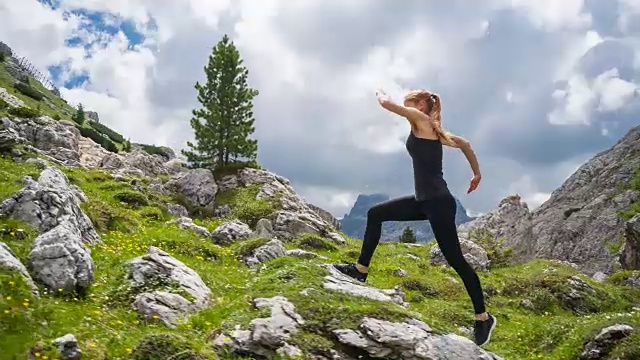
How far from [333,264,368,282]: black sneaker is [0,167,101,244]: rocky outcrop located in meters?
7.08

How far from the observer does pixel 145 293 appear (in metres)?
10.5

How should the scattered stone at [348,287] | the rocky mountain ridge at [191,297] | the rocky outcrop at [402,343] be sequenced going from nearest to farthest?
1. the rocky mountain ridge at [191,297]
2. the rocky outcrop at [402,343]
3. the scattered stone at [348,287]

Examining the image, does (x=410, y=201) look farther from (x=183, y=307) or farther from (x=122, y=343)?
(x=122, y=343)

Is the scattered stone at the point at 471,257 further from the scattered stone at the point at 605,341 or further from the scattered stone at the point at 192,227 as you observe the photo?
the scattered stone at the point at 605,341

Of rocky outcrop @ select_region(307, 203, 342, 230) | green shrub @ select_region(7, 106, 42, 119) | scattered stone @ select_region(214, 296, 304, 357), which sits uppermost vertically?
green shrub @ select_region(7, 106, 42, 119)

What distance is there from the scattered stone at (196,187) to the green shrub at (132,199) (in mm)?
9807

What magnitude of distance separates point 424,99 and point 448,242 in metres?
2.72

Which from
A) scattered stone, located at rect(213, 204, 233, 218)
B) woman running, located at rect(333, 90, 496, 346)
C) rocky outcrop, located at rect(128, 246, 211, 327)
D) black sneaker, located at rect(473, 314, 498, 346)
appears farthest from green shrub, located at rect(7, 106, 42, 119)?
black sneaker, located at rect(473, 314, 498, 346)

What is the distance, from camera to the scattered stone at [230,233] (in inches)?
1028

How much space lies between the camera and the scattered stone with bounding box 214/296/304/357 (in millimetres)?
8656

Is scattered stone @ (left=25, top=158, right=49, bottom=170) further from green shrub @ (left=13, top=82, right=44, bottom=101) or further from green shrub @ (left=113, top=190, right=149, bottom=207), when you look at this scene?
green shrub @ (left=13, top=82, right=44, bottom=101)

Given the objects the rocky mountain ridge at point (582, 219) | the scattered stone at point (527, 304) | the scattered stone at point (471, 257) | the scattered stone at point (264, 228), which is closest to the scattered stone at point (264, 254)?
the scattered stone at point (264, 228)

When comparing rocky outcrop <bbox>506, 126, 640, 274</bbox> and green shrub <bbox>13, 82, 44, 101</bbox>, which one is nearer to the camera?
rocky outcrop <bbox>506, 126, 640, 274</bbox>

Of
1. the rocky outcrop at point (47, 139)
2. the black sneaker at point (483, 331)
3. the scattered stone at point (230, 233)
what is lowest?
the black sneaker at point (483, 331)
